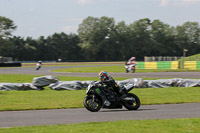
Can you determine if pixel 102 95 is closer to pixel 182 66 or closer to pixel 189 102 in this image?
pixel 189 102

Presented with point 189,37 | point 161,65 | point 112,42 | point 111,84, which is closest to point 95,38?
point 112,42

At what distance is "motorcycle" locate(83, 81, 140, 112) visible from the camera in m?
10.7

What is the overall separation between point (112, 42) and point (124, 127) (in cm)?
11732

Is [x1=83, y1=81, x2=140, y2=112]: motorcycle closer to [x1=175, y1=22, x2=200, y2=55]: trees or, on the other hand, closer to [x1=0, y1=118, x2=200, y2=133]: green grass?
[x1=0, y1=118, x2=200, y2=133]: green grass

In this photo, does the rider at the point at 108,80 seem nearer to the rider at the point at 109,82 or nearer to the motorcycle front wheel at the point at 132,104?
the rider at the point at 109,82

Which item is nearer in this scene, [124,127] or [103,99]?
[124,127]

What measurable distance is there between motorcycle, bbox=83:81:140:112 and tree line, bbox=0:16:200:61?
102481 millimetres

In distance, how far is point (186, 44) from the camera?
12838cm

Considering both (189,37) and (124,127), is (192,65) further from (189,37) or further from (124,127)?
(189,37)

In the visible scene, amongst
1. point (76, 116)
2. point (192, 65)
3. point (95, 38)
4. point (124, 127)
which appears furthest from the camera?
point (95, 38)

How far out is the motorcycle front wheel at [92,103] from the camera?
1065 centimetres

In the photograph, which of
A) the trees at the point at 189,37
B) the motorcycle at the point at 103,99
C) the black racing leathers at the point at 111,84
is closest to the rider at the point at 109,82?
the black racing leathers at the point at 111,84

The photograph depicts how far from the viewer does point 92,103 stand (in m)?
10.7

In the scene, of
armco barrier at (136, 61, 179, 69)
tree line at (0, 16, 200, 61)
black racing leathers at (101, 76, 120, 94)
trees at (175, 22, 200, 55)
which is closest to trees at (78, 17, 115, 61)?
tree line at (0, 16, 200, 61)
